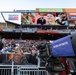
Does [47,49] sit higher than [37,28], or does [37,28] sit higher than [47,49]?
[37,28]

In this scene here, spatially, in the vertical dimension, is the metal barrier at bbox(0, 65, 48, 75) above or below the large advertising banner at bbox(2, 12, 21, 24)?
below

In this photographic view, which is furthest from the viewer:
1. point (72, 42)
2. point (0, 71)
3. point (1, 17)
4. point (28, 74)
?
point (1, 17)

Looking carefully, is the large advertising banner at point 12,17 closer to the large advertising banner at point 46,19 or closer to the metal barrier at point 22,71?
the large advertising banner at point 46,19

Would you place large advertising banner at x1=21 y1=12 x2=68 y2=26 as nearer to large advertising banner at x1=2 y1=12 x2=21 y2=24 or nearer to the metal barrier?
large advertising banner at x1=2 y1=12 x2=21 y2=24

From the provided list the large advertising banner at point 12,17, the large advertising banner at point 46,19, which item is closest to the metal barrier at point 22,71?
the large advertising banner at point 46,19

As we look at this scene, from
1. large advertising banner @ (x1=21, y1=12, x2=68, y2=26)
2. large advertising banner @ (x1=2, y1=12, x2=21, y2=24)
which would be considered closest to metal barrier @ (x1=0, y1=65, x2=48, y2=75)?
large advertising banner @ (x1=21, y1=12, x2=68, y2=26)

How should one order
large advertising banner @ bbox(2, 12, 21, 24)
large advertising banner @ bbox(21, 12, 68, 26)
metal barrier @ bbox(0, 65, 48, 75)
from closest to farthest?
metal barrier @ bbox(0, 65, 48, 75), large advertising banner @ bbox(21, 12, 68, 26), large advertising banner @ bbox(2, 12, 21, 24)

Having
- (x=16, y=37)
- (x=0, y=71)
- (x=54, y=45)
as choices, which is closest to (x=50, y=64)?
(x=54, y=45)

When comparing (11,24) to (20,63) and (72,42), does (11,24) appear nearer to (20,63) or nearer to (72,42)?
(20,63)

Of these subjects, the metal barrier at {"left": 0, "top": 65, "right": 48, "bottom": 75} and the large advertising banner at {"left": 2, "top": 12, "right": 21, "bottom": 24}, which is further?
the large advertising banner at {"left": 2, "top": 12, "right": 21, "bottom": 24}

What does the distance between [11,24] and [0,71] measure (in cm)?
3832

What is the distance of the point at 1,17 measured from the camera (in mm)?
44344

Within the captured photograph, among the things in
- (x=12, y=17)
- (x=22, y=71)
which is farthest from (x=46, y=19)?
(x=22, y=71)

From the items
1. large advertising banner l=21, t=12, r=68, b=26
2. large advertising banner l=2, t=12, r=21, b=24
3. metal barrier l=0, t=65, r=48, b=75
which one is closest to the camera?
metal barrier l=0, t=65, r=48, b=75
